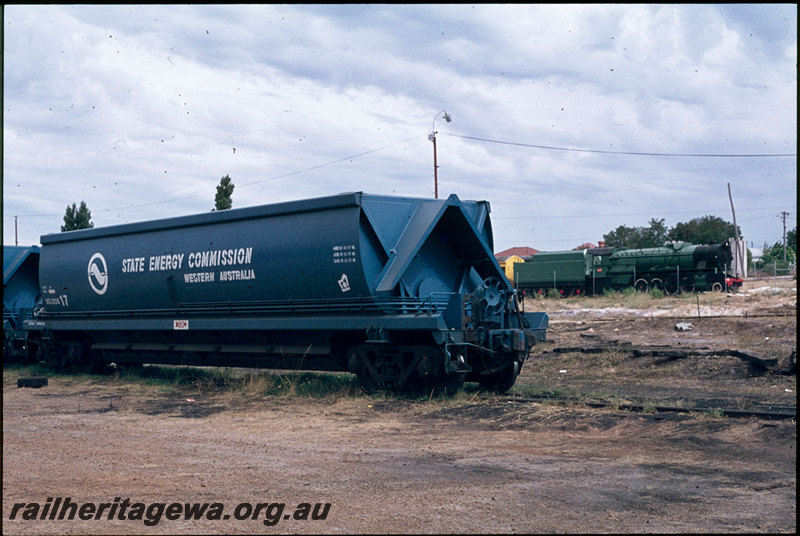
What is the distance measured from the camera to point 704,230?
3019 inches

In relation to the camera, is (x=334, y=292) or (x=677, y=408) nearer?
(x=677, y=408)

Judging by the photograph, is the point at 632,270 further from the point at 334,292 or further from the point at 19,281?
the point at 334,292

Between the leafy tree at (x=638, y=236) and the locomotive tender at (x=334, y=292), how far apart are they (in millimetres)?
71671

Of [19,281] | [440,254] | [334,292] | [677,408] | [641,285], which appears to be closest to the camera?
[677,408]

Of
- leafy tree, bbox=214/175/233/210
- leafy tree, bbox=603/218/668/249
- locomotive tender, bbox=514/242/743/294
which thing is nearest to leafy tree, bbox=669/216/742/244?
leafy tree, bbox=603/218/668/249

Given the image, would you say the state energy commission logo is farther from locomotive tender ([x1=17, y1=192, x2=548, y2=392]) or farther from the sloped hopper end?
the sloped hopper end

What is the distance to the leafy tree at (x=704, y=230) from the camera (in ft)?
249

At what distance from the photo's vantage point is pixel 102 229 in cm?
1712

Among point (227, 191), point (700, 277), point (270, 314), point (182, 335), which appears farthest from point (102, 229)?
point (700, 277)

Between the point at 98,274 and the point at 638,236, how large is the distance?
77301 mm

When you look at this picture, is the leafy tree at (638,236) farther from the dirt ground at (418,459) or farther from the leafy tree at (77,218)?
the dirt ground at (418,459)

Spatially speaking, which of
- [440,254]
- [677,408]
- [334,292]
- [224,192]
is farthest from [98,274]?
[224,192]

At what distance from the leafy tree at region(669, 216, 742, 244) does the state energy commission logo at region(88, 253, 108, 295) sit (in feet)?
221

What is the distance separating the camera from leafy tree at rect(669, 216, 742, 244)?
75938 mm
